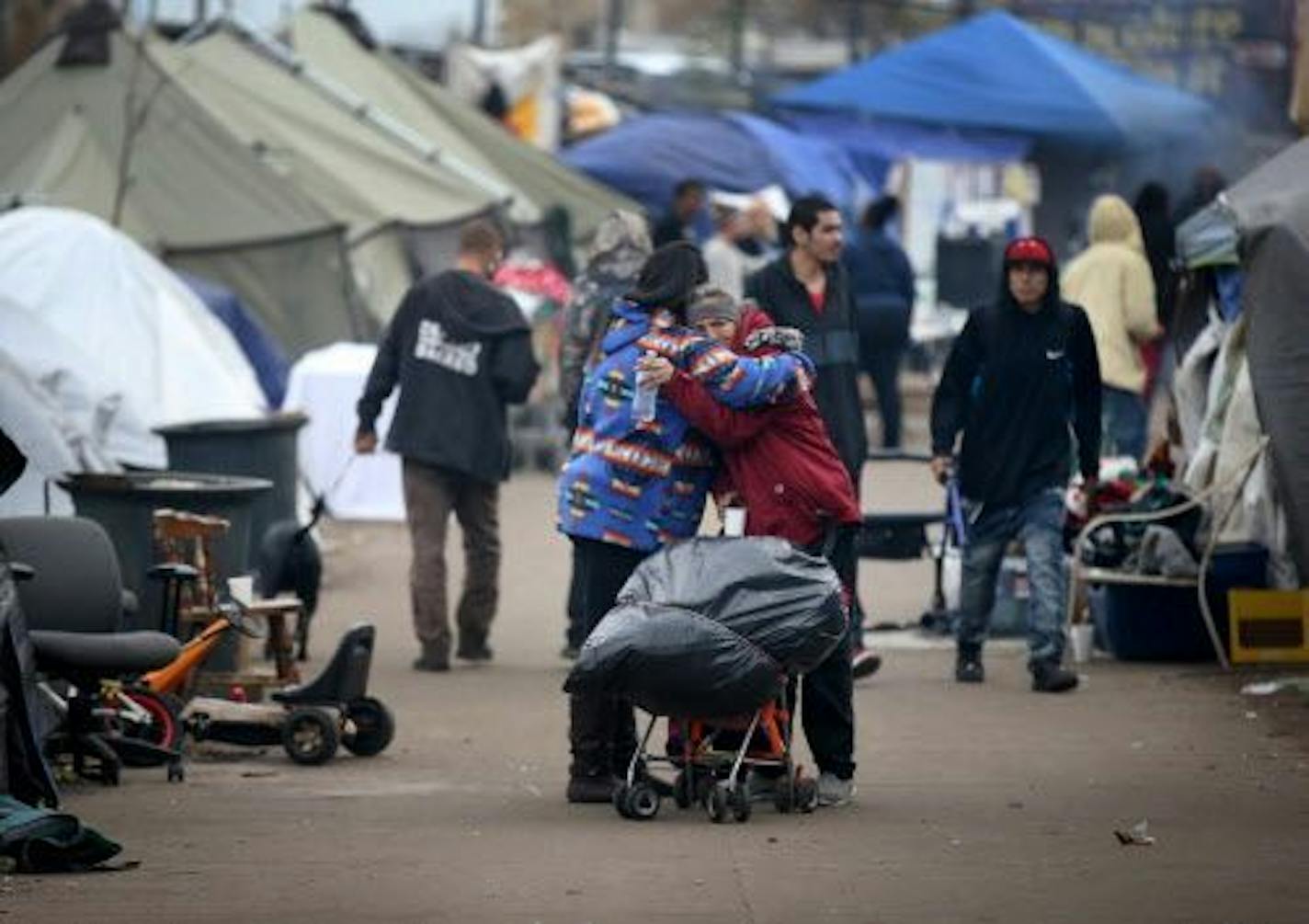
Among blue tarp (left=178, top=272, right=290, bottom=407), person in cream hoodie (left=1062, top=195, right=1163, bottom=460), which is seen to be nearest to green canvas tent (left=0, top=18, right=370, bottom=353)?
blue tarp (left=178, top=272, right=290, bottom=407)

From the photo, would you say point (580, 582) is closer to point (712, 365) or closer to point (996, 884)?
point (712, 365)

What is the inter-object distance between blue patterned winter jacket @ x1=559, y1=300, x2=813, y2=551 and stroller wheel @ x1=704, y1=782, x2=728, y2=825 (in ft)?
3.19

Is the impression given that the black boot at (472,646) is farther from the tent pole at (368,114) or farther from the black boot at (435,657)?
the tent pole at (368,114)

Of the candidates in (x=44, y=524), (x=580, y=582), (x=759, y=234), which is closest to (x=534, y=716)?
(x=580, y=582)

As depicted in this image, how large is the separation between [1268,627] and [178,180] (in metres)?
12.9

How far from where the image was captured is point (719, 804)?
1102 centimetres

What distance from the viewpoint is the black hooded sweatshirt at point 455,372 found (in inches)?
623

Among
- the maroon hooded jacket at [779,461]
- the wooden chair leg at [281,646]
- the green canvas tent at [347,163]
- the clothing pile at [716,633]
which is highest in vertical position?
the green canvas tent at [347,163]

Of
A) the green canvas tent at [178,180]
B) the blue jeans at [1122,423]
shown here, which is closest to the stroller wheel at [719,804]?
the blue jeans at [1122,423]

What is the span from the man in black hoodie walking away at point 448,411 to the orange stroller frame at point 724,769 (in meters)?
4.54

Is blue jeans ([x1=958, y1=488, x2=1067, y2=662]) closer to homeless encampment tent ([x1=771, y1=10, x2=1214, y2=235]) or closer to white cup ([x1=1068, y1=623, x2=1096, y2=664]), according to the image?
white cup ([x1=1068, y1=623, x2=1096, y2=664])

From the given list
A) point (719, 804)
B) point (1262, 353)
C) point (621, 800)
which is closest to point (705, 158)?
point (1262, 353)

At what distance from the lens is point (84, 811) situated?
11367 mm

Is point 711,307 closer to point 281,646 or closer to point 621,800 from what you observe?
point 621,800
